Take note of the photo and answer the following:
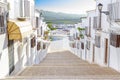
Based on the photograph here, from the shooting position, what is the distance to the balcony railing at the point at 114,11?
14.9 meters

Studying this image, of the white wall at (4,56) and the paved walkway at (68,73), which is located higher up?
the white wall at (4,56)

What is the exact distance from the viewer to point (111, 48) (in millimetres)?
17203

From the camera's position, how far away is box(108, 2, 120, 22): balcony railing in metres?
14.9

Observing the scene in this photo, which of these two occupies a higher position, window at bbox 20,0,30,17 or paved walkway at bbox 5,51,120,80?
window at bbox 20,0,30,17

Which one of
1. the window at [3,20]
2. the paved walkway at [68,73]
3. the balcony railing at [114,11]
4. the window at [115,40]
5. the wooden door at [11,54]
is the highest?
the balcony railing at [114,11]

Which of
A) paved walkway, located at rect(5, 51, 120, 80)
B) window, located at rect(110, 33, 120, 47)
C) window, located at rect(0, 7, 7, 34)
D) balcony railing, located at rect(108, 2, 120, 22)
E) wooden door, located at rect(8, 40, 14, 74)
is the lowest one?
paved walkway, located at rect(5, 51, 120, 80)

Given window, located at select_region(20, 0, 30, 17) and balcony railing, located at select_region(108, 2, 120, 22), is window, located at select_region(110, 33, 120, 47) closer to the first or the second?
balcony railing, located at select_region(108, 2, 120, 22)

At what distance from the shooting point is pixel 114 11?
1573cm

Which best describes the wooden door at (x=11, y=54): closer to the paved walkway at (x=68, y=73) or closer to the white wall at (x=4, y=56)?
the paved walkway at (x=68, y=73)

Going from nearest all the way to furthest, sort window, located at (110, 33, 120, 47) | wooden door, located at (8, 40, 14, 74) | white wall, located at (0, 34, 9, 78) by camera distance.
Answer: white wall, located at (0, 34, 9, 78) < wooden door, located at (8, 40, 14, 74) < window, located at (110, 33, 120, 47)

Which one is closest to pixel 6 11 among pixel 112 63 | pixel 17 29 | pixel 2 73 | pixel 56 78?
pixel 17 29

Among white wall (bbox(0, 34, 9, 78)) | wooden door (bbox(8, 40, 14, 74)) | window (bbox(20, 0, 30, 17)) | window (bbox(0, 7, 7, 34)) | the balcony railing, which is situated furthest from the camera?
window (bbox(20, 0, 30, 17))

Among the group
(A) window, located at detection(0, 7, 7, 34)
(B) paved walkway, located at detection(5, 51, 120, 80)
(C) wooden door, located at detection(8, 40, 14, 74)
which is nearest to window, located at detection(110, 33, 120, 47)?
(B) paved walkway, located at detection(5, 51, 120, 80)

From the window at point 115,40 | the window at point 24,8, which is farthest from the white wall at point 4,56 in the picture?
the window at point 115,40
